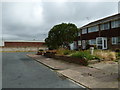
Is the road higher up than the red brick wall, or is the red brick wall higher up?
Result: the red brick wall

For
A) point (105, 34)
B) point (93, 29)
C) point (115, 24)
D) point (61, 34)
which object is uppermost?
point (115, 24)

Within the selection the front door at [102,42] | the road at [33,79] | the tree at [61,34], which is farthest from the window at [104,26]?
the road at [33,79]

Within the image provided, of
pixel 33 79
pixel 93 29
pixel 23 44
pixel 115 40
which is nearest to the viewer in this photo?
pixel 33 79

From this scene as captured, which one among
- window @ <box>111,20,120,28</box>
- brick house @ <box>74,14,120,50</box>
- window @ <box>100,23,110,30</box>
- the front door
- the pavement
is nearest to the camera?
the pavement

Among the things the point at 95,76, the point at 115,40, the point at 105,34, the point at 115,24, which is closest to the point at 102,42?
the point at 105,34

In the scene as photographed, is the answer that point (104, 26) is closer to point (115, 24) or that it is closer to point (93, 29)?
point (115, 24)

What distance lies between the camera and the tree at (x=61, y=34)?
19.5 m

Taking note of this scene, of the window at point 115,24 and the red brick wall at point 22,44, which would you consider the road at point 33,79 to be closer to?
the window at point 115,24

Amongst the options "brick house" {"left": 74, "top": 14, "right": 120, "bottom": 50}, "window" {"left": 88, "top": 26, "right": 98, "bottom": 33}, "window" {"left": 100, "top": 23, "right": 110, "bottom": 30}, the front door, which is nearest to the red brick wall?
"window" {"left": 88, "top": 26, "right": 98, "bottom": 33}

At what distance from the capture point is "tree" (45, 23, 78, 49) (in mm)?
19469

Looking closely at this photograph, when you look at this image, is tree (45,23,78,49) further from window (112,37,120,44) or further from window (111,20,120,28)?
window (112,37,120,44)

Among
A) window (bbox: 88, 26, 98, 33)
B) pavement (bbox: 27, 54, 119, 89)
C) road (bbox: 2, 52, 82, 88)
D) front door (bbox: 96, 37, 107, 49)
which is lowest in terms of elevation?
road (bbox: 2, 52, 82, 88)

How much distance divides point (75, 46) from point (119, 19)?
1685 centimetres

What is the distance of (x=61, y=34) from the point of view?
19.4 metres
